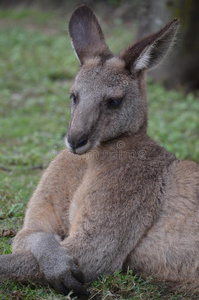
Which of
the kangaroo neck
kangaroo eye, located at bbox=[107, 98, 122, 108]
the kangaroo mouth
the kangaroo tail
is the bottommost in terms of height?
the kangaroo tail

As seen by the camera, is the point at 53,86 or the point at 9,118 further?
the point at 53,86

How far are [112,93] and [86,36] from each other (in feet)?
3.09

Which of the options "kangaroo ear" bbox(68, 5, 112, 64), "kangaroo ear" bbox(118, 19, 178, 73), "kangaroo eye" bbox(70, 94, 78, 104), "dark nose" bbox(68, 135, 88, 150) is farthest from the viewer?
"kangaroo ear" bbox(68, 5, 112, 64)

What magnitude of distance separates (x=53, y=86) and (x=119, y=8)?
8321 millimetres

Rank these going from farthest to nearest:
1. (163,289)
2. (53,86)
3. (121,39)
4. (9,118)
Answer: (121,39) → (53,86) → (9,118) → (163,289)

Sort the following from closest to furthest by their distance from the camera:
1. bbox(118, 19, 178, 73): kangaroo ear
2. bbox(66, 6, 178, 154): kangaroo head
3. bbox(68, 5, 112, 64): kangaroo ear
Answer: bbox(66, 6, 178, 154): kangaroo head → bbox(118, 19, 178, 73): kangaroo ear → bbox(68, 5, 112, 64): kangaroo ear

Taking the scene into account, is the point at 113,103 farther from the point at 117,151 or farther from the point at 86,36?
the point at 86,36

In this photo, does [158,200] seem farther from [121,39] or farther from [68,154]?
[121,39]

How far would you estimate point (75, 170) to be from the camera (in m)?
4.81

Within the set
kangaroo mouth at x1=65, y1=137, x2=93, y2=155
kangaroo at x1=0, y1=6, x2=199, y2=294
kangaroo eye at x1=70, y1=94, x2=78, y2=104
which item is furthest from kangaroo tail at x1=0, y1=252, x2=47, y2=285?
kangaroo eye at x1=70, y1=94, x2=78, y2=104

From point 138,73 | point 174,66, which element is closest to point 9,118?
point 174,66

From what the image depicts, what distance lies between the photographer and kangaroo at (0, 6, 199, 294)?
4.12 m

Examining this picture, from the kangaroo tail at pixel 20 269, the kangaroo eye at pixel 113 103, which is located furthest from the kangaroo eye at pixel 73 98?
the kangaroo tail at pixel 20 269

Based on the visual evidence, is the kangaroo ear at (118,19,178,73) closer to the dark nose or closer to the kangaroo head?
the kangaroo head
